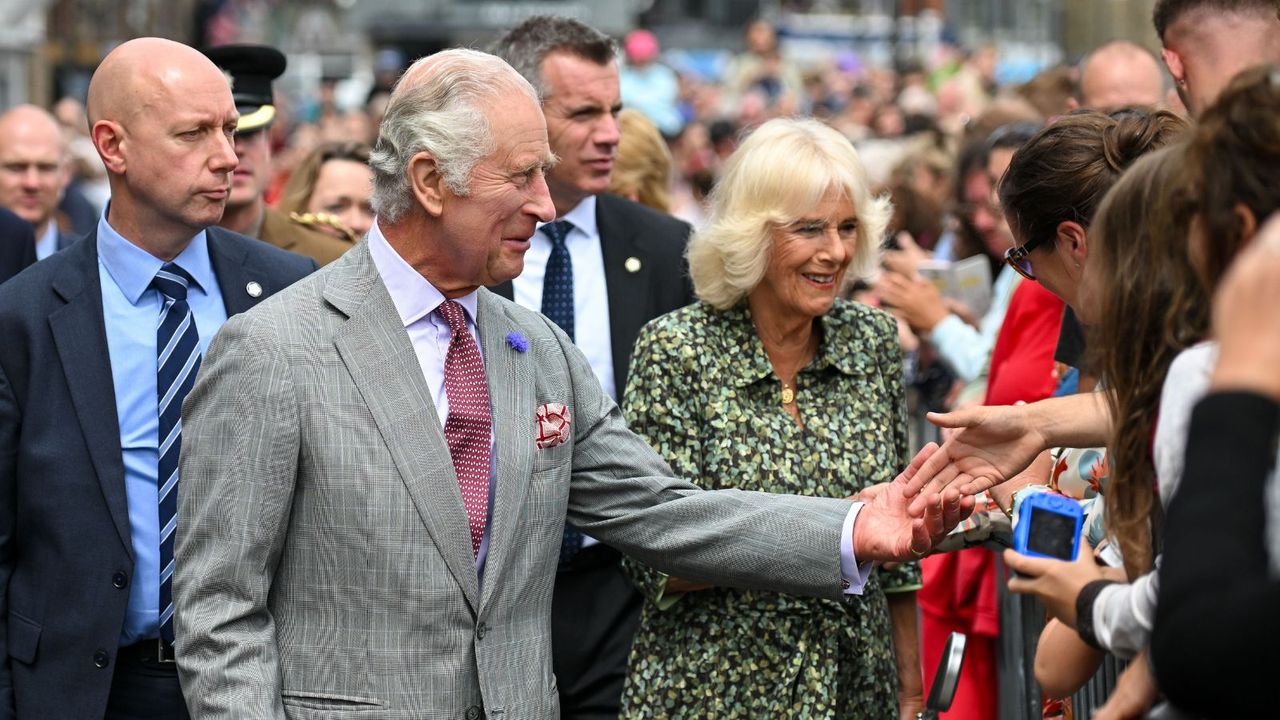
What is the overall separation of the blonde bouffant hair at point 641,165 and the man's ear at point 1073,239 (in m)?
3.44

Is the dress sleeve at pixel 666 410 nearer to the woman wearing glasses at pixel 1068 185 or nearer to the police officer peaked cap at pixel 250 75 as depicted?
the woman wearing glasses at pixel 1068 185

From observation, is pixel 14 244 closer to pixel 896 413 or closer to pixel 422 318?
pixel 422 318

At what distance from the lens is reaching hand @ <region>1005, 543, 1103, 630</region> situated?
2.81m

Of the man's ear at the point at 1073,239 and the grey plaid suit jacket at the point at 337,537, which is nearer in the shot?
the grey plaid suit jacket at the point at 337,537

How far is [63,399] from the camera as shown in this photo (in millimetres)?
4090

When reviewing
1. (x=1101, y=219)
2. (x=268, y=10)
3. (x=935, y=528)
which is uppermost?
(x=268, y=10)

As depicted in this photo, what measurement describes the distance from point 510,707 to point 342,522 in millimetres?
553

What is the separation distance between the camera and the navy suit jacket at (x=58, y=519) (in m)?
4.01

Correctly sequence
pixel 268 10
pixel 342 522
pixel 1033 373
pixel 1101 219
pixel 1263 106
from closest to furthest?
pixel 1263 106 < pixel 1101 219 < pixel 342 522 < pixel 1033 373 < pixel 268 10

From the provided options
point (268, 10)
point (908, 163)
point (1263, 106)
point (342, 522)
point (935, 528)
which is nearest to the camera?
point (1263, 106)

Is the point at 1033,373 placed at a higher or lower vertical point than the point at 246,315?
lower

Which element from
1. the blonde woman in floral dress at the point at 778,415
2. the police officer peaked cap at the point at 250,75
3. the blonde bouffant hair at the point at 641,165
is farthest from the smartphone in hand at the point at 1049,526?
the blonde bouffant hair at the point at 641,165

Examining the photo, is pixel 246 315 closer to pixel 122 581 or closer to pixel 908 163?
pixel 122 581

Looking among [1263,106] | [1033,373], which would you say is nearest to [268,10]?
[1033,373]
